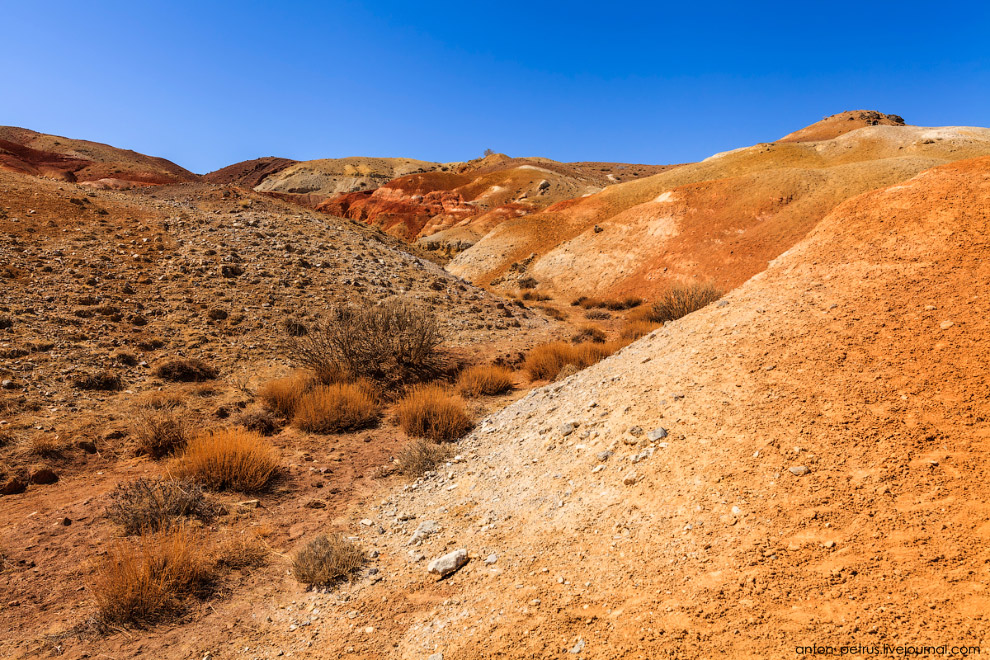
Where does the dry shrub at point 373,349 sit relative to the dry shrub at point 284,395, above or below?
above

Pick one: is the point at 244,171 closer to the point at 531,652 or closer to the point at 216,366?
the point at 216,366

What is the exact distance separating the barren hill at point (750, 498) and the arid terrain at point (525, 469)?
0.8 inches

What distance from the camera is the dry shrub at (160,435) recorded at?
6754 mm

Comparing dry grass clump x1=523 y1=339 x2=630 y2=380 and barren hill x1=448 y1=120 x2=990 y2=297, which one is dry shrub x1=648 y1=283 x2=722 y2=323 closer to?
dry grass clump x1=523 y1=339 x2=630 y2=380

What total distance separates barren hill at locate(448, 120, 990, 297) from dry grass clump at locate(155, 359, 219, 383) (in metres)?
16.5

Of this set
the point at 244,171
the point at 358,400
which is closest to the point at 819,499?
the point at 358,400

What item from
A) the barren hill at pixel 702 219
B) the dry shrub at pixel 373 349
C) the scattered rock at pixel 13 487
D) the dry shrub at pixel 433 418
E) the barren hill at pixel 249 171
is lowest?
the scattered rock at pixel 13 487

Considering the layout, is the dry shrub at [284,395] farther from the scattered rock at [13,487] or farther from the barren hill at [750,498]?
the barren hill at [750,498]

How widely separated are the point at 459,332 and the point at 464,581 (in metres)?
10.1

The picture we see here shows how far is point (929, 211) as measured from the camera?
6.45m

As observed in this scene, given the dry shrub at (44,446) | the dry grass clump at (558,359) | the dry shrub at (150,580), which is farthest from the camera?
the dry grass clump at (558,359)

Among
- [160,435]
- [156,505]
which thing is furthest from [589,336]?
[156,505]

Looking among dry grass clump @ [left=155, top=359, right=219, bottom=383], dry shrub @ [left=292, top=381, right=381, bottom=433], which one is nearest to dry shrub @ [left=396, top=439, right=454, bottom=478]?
dry shrub @ [left=292, top=381, right=381, bottom=433]

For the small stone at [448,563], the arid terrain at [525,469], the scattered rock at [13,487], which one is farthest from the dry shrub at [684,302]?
the scattered rock at [13,487]
